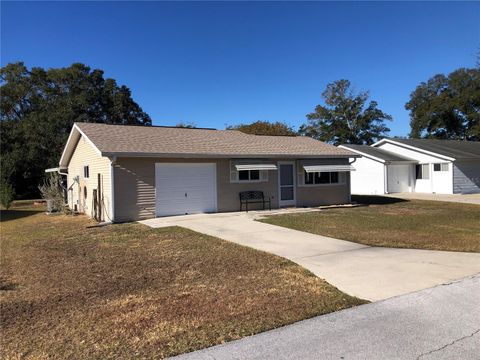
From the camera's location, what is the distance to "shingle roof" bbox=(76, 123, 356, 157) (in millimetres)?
14117

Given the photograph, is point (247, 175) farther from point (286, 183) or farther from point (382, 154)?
point (382, 154)

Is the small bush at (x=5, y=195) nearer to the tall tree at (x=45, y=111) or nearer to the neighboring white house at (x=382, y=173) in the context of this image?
the tall tree at (x=45, y=111)

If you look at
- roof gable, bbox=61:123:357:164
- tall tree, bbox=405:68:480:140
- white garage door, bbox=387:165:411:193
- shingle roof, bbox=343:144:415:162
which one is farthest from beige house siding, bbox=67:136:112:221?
tall tree, bbox=405:68:480:140

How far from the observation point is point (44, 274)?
273 inches

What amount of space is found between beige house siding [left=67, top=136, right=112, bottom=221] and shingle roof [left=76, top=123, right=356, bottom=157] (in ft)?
2.26

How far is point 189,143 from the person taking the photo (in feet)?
53.7

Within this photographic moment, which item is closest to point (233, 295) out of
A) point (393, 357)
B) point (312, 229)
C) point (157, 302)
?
point (157, 302)

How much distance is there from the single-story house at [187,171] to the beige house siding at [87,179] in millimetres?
35

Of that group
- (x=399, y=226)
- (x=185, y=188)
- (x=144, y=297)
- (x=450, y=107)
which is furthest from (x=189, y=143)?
(x=450, y=107)

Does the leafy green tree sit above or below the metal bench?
above

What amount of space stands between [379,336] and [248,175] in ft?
41.8

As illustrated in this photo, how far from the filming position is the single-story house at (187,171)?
13.8 metres

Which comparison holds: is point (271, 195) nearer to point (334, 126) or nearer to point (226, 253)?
point (226, 253)

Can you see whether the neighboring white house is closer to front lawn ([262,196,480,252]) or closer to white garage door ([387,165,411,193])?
white garage door ([387,165,411,193])
